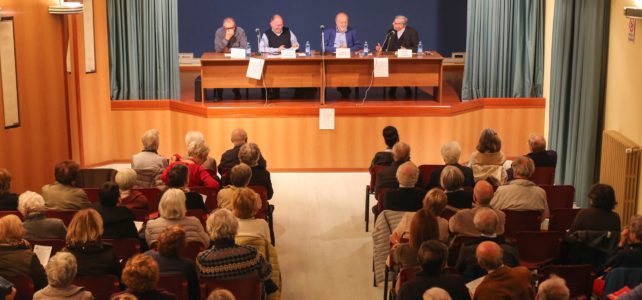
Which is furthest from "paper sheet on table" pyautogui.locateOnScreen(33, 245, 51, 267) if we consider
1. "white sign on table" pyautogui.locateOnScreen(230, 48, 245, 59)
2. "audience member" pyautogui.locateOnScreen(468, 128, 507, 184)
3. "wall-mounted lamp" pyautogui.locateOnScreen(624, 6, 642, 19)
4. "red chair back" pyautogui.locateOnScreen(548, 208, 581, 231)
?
"white sign on table" pyautogui.locateOnScreen(230, 48, 245, 59)

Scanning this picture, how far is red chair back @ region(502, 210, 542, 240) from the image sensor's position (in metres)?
6.32

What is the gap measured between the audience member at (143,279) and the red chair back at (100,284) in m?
0.41

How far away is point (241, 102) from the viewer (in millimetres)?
10898

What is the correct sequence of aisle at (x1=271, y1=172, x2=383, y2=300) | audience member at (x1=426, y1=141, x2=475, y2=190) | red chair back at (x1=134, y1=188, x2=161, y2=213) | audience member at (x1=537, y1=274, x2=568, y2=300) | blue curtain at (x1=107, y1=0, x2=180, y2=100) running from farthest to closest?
blue curtain at (x1=107, y1=0, x2=180, y2=100), audience member at (x1=426, y1=141, x2=475, y2=190), red chair back at (x1=134, y1=188, x2=161, y2=213), aisle at (x1=271, y1=172, x2=383, y2=300), audience member at (x1=537, y1=274, x2=568, y2=300)

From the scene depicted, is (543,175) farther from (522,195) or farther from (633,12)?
(633,12)

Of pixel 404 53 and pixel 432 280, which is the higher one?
pixel 404 53

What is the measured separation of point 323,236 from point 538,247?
2.60 meters

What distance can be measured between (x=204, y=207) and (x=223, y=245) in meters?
1.54

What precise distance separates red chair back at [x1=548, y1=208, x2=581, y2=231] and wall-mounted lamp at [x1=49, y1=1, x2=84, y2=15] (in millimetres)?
5368

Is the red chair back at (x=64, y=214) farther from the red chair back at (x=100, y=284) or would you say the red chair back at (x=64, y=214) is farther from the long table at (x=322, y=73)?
the long table at (x=322, y=73)

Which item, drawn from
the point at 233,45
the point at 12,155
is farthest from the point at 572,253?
the point at 233,45

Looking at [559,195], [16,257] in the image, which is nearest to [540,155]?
[559,195]

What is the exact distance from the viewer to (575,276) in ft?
16.8

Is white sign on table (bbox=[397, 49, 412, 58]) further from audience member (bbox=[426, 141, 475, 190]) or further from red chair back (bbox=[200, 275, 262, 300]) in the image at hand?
red chair back (bbox=[200, 275, 262, 300])
